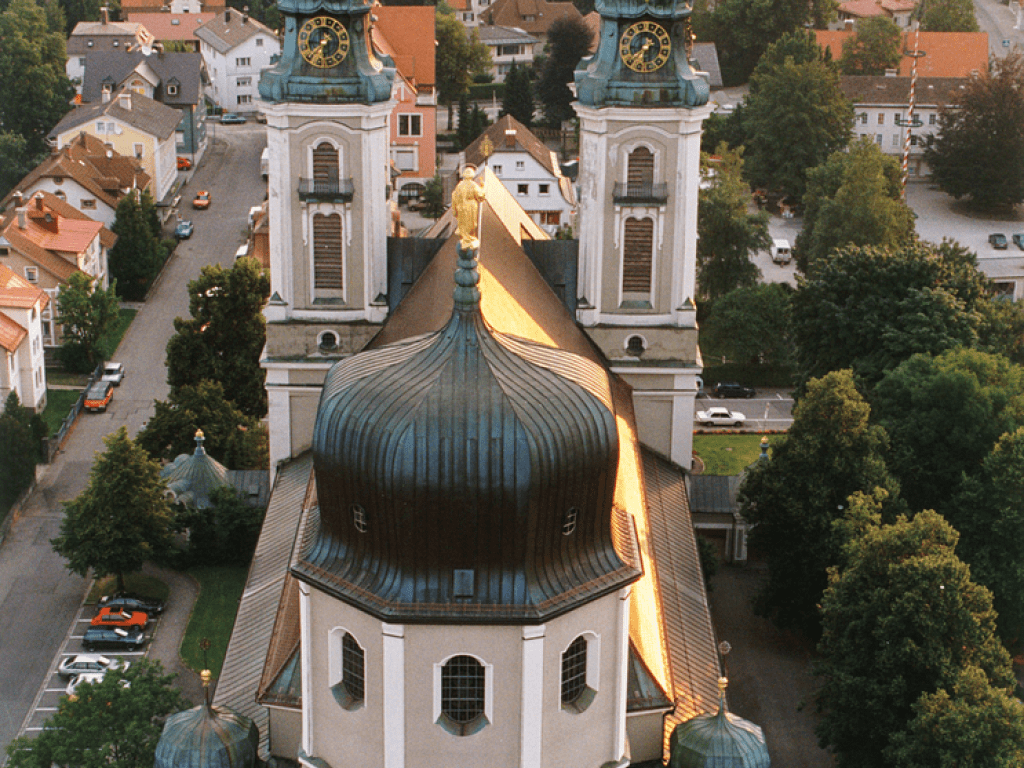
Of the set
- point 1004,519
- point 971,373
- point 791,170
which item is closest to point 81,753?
point 1004,519

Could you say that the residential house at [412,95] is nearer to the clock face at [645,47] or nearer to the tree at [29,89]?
the tree at [29,89]

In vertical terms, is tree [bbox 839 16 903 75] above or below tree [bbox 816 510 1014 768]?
above

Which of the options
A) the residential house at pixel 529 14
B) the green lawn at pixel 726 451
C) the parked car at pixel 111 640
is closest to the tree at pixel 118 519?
the parked car at pixel 111 640

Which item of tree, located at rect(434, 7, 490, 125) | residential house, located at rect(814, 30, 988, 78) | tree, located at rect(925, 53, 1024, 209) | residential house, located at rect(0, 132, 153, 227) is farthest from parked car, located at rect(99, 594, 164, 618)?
residential house, located at rect(814, 30, 988, 78)

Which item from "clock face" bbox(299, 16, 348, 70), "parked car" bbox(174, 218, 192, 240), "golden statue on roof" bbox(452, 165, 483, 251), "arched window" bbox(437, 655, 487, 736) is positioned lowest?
"parked car" bbox(174, 218, 192, 240)

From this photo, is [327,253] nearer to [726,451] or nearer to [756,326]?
[726,451]

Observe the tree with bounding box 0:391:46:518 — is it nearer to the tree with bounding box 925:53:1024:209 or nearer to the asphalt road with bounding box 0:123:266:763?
the asphalt road with bounding box 0:123:266:763

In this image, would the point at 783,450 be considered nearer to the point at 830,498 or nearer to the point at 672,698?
the point at 830,498
